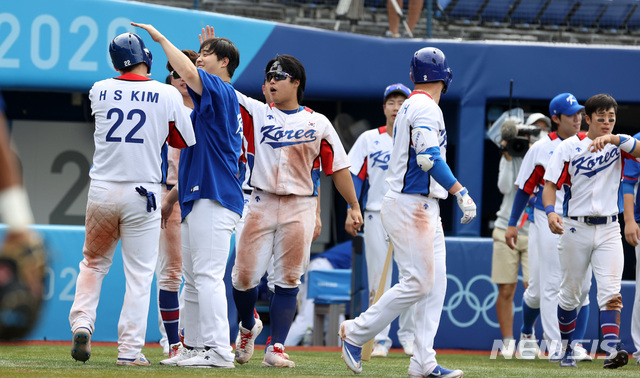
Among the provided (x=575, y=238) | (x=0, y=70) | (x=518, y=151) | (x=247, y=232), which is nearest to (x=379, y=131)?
(x=518, y=151)

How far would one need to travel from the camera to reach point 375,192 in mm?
8578

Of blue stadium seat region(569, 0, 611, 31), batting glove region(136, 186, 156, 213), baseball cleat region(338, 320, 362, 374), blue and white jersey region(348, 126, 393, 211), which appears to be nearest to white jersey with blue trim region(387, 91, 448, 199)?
baseball cleat region(338, 320, 362, 374)

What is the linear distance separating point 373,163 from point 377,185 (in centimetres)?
21

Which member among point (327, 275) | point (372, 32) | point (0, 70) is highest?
point (372, 32)

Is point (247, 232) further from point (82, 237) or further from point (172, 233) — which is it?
point (82, 237)

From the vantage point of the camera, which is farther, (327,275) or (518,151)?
(327,275)

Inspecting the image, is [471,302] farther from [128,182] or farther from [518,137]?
[128,182]

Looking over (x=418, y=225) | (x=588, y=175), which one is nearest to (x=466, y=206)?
(x=418, y=225)

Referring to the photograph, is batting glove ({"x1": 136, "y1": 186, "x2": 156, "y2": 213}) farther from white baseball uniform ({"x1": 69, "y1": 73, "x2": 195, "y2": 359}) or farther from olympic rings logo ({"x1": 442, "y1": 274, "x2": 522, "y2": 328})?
olympic rings logo ({"x1": 442, "y1": 274, "x2": 522, "y2": 328})

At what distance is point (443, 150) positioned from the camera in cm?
579

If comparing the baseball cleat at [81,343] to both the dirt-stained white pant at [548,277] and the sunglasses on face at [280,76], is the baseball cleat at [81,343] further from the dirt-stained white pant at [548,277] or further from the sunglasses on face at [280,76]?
the dirt-stained white pant at [548,277]

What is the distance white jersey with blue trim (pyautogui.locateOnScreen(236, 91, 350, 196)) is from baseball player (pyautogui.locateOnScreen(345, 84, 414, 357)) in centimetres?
210

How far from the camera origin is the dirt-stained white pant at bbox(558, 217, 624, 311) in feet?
23.1

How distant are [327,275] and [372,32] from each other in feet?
10.2
